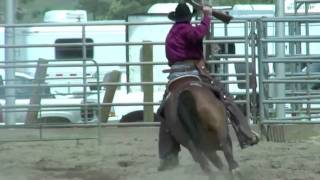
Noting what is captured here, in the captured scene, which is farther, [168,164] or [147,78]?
[147,78]

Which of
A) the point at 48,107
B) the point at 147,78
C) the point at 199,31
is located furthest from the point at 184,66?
the point at 147,78

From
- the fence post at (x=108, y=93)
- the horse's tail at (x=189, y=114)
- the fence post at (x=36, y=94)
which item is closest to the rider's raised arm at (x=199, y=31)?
the horse's tail at (x=189, y=114)

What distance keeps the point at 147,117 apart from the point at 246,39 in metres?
2.39

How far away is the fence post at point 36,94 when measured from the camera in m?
12.7

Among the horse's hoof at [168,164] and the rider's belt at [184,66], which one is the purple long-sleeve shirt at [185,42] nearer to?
the rider's belt at [184,66]

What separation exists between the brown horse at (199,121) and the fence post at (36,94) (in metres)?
5.17

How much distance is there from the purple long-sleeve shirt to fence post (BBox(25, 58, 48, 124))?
4846 mm

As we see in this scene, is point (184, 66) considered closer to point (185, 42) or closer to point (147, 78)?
point (185, 42)

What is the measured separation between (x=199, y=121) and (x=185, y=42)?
3.17ft

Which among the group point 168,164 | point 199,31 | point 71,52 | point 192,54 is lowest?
point 168,164

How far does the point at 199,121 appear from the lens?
755 cm

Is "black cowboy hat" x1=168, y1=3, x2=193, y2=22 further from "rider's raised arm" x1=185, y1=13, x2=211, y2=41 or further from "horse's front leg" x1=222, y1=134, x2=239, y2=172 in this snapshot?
"horse's front leg" x1=222, y1=134, x2=239, y2=172

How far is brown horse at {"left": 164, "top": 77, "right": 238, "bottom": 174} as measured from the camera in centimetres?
755

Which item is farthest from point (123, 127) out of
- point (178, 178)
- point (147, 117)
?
point (178, 178)
